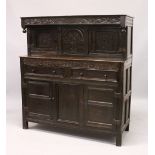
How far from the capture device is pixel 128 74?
4430 mm

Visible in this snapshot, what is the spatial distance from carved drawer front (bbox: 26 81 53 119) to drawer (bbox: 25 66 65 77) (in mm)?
150

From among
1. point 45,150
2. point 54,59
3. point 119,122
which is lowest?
point 45,150

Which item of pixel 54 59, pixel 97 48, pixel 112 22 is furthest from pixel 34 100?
→ pixel 112 22

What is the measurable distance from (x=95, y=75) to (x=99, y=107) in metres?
0.41

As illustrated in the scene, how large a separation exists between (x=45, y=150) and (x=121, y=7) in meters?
2.72

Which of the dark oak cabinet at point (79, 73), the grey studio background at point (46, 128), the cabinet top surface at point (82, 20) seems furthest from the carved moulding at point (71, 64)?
the grey studio background at point (46, 128)

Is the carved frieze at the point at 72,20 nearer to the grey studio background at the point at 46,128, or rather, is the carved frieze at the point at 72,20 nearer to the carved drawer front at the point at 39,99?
the carved drawer front at the point at 39,99

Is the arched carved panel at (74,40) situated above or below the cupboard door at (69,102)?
above

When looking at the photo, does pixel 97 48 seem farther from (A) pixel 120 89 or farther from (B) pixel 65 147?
(B) pixel 65 147

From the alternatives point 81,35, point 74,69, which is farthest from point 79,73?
point 81,35

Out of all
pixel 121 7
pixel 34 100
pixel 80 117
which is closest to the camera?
pixel 80 117

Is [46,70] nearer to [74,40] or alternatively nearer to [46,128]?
[74,40]

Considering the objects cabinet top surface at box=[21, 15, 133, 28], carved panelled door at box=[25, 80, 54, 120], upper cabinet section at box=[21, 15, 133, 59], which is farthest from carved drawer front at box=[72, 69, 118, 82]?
cabinet top surface at box=[21, 15, 133, 28]

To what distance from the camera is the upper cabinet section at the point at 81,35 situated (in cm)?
414
